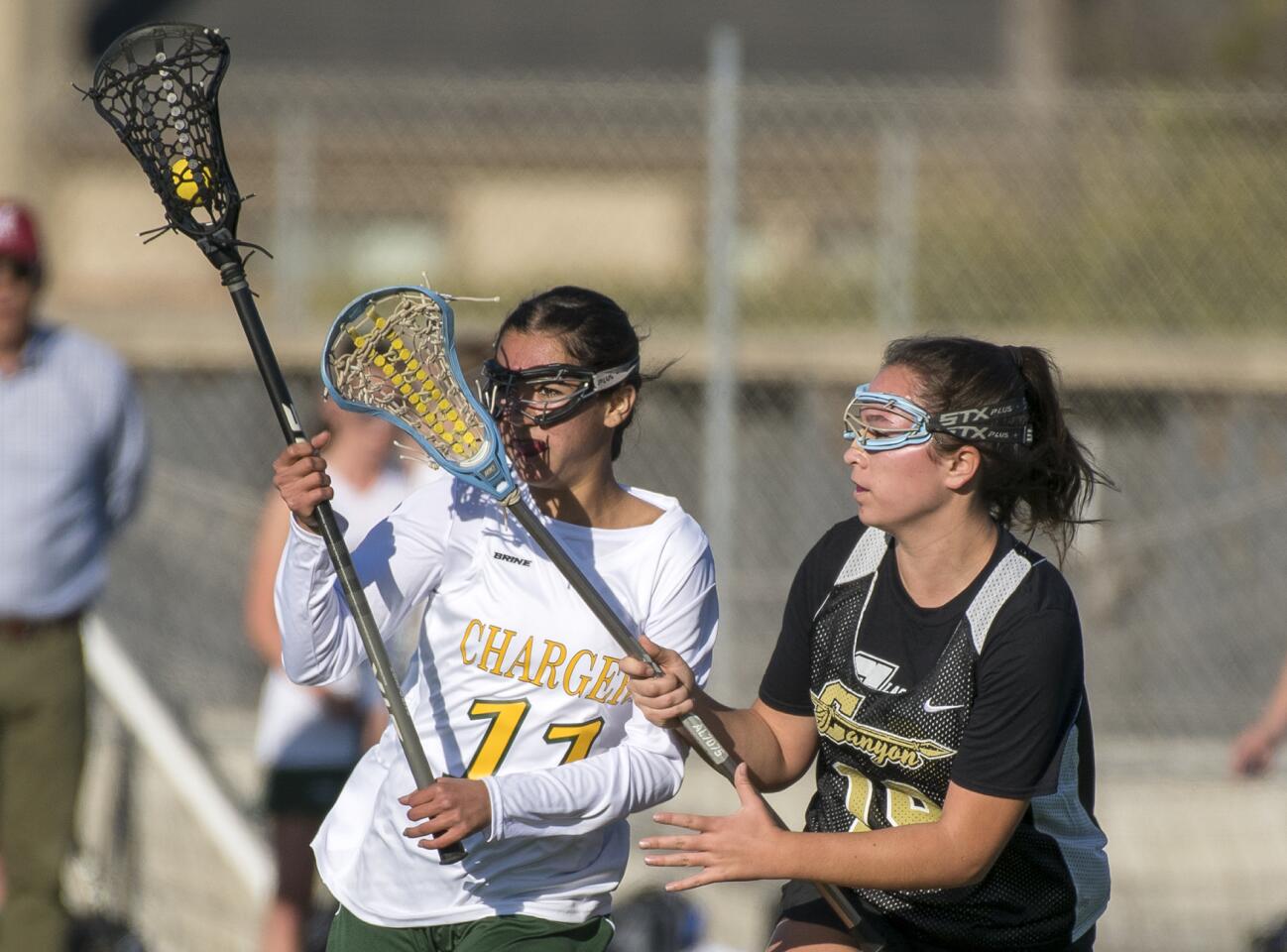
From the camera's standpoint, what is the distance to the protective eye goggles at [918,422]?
3.32 m

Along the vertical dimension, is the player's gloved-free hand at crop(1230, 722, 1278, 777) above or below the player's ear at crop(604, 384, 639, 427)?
below

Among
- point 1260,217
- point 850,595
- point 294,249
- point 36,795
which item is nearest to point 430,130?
point 294,249

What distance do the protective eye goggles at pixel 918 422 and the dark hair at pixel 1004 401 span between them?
2 centimetres

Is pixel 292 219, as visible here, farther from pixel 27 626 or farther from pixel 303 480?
pixel 303 480

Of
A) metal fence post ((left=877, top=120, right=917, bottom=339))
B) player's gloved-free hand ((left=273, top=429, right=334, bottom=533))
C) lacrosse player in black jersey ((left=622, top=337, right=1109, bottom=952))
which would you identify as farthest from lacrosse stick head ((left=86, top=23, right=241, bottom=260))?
metal fence post ((left=877, top=120, right=917, bottom=339))

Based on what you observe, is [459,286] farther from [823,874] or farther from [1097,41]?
[1097,41]

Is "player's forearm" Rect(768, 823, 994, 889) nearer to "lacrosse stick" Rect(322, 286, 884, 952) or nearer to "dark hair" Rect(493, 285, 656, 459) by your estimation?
"lacrosse stick" Rect(322, 286, 884, 952)

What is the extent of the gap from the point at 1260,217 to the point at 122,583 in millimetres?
5496

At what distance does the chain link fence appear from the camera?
7.42 metres

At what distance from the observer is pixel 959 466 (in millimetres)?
3342

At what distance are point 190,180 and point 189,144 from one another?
8 cm

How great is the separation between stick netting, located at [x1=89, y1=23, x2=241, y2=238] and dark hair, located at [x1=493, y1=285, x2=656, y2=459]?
0.61m

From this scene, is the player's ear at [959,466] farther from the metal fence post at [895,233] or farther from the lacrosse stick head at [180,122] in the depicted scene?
the metal fence post at [895,233]

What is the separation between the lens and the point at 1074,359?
7.98m
